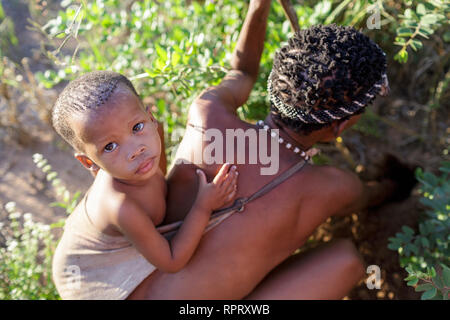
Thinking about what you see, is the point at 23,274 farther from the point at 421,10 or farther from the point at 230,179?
the point at 421,10

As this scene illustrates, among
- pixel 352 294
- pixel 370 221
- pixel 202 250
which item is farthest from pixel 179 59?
pixel 352 294

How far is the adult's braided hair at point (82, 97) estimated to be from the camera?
1.34 meters

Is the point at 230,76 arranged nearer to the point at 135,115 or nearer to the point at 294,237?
the point at 135,115

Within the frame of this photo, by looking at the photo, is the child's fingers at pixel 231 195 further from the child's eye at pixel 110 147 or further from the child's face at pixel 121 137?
the child's eye at pixel 110 147

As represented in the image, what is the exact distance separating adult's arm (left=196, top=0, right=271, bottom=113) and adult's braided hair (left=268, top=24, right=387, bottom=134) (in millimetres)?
284

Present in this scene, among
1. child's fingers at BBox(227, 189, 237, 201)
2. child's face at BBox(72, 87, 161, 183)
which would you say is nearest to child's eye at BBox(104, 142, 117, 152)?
child's face at BBox(72, 87, 161, 183)

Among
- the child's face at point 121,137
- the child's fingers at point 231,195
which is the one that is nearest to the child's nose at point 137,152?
the child's face at point 121,137

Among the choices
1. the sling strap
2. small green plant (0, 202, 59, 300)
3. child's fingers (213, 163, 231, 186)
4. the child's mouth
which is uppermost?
the child's mouth

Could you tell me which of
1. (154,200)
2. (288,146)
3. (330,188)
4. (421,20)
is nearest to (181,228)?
(154,200)

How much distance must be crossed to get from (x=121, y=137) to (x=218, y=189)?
1.40ft

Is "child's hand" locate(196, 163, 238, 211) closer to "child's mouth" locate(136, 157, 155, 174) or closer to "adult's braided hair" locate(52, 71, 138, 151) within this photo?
"child's mouth" locate(136, 157, 155, 174)

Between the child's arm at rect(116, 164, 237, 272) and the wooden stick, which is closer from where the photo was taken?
the child's arm at rect(116, 164, 237, 272)

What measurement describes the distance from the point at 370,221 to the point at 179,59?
1.44 metres

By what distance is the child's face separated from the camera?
1.35 metres
